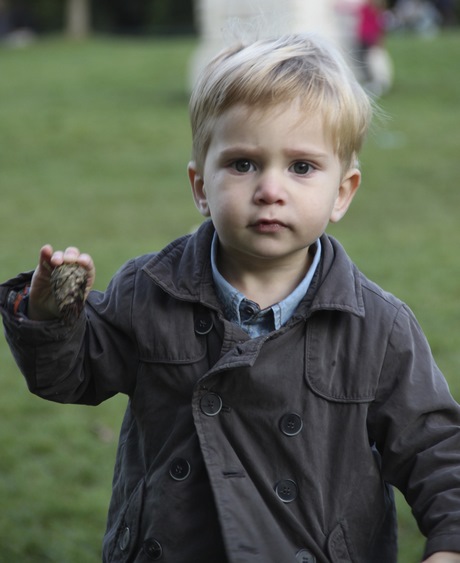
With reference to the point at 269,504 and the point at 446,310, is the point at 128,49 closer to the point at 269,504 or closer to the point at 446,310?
the point at 446,310

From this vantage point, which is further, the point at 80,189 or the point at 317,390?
the point at 80,189

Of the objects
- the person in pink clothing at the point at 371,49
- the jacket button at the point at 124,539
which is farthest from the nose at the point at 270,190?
the person in pink clothing at the point at 371,49

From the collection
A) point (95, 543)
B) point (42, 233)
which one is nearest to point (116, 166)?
point (42, 233)

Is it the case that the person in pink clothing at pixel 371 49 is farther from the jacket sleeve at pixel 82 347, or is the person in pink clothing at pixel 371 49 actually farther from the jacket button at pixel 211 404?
the jacket button at pixel 211 404

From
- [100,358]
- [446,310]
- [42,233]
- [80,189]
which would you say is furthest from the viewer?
[80,189]

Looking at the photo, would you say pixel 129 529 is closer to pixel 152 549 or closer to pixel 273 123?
pixel 152 549

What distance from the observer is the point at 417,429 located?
2.39m

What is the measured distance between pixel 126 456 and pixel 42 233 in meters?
7.60

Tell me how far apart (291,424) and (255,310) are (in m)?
0.27

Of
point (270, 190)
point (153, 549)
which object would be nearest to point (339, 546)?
point (153, 549)

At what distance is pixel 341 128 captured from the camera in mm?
2441

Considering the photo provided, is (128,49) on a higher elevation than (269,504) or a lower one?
lower

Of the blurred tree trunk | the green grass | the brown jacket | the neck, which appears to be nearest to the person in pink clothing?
the green grass

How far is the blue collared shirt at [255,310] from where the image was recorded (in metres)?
2.48
